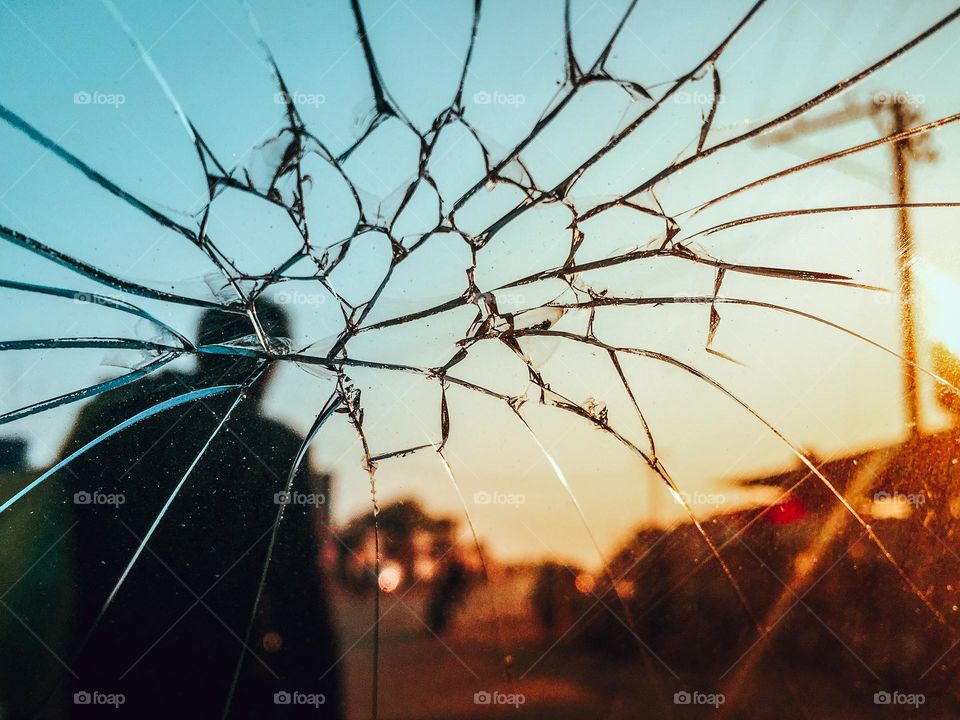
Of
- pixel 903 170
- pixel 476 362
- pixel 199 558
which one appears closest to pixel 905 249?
pixel 903 170

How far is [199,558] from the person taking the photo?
3.14 feet

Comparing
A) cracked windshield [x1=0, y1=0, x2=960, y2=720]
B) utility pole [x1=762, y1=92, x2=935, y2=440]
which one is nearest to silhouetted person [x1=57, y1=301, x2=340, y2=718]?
cracked windshield [x1=0, y1=0, x2=960, y2=720]

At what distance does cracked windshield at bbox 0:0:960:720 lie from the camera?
94 centimetres

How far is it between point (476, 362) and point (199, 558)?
0.59 meters

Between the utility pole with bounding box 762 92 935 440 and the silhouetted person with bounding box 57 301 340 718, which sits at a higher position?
the utility pole with bounding box 762 92 935 440

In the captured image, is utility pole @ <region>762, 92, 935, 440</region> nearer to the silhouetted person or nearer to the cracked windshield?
the cracked windshield

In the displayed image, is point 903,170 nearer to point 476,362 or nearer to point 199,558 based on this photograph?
point 476,362

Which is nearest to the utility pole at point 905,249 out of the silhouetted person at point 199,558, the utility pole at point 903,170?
the utility pole at point 903,170

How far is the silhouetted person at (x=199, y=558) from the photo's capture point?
0.95m

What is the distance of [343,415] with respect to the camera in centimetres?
96

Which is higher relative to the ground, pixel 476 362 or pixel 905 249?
pixel 905 249

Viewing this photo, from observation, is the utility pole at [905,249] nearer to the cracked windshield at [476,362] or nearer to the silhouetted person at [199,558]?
the cracked windshield at [476,362]

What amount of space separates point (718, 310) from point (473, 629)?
0.70 meters

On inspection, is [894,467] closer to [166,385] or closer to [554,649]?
[554,649]
